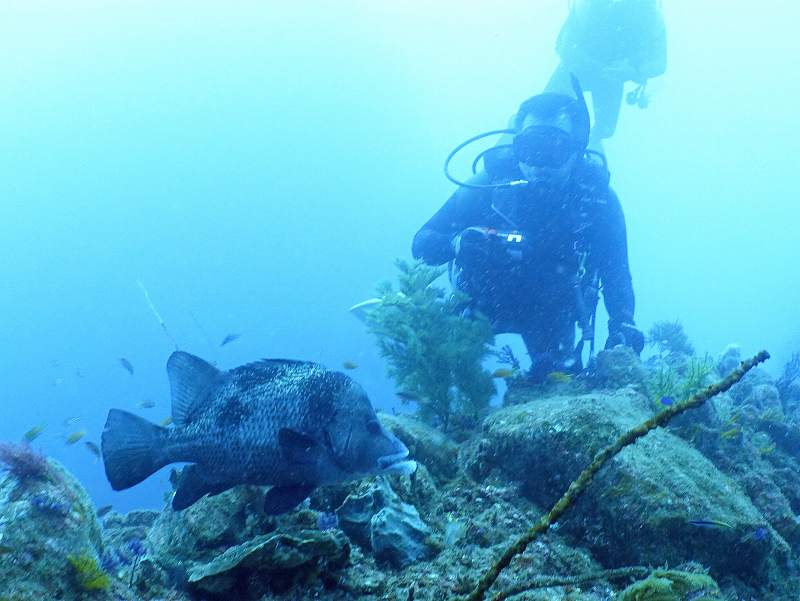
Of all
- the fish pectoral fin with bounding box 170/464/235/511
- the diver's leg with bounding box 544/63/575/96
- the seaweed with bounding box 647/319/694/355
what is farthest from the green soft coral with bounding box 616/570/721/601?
the diver's leg with bounding box 544/63/575/96

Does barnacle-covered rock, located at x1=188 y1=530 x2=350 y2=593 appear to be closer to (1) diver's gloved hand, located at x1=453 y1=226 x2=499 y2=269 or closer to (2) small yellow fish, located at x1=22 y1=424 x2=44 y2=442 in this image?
(2) small yellow fish, located at x1=22 y1=424 x2=44 y2=442

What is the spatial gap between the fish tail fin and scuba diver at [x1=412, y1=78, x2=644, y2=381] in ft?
17.3

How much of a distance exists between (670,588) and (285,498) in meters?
1.87

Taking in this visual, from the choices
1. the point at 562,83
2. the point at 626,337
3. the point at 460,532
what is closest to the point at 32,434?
the point at 460,532

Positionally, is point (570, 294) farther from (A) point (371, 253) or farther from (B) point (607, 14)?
(A) point (371, 253)

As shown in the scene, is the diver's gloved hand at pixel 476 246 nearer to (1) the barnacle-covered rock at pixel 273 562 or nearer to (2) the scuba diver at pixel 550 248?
(2) the scuba diver at pixel 550 248

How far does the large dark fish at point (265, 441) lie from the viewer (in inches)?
104

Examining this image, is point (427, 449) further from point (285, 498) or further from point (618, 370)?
point (618, 370)

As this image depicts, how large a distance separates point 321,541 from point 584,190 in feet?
22.0

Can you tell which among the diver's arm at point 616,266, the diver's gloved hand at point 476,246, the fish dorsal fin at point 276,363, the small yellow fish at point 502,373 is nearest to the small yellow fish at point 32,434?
the fish dorsal fin at point 276,363

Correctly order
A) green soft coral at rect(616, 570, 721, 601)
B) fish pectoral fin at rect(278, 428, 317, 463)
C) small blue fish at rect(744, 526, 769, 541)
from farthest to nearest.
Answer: small blue fish at rect(744, 526, 769, 541) < fish pectoral fin at rect(278, 428, 317, 463) < green soft coral at rect(616, 570, 721, 601)

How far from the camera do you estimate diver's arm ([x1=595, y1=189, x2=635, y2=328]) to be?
313 inches

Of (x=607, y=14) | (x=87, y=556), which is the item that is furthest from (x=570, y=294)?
(x=607, y=14)

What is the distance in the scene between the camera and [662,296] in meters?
147
